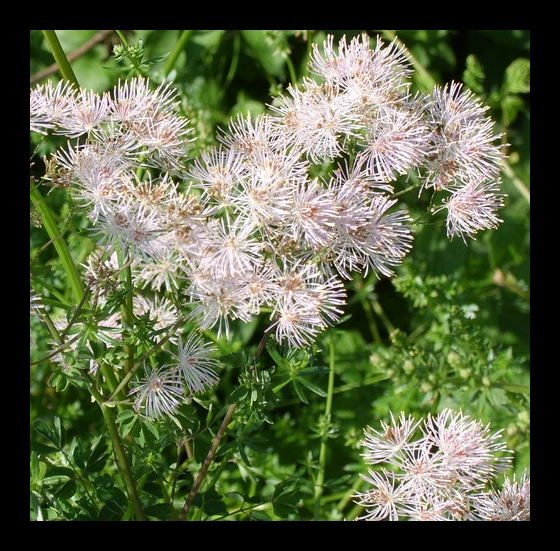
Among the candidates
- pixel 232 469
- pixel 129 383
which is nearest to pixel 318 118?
pixel 129 383

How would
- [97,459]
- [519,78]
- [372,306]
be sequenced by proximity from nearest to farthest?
[97,459] → [519,78] → [372,306]

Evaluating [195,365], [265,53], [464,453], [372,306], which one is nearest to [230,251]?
[195,365]

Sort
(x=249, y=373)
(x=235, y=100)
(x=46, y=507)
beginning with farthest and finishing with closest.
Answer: (x=235, y=100), (x=46, y=507), (x=249, y=373)

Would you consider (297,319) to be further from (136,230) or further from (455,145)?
(455,145)

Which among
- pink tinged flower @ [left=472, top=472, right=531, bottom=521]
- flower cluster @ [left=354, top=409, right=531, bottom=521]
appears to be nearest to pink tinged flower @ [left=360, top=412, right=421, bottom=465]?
flower cluster @ [left=354, top=409, right=531, bottom=521]

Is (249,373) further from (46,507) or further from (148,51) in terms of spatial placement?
(148,51)

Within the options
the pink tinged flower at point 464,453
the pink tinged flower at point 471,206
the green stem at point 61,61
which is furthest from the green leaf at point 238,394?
the green stem at point 61,61

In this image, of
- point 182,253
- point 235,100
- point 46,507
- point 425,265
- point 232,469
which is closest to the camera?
point 182,253
